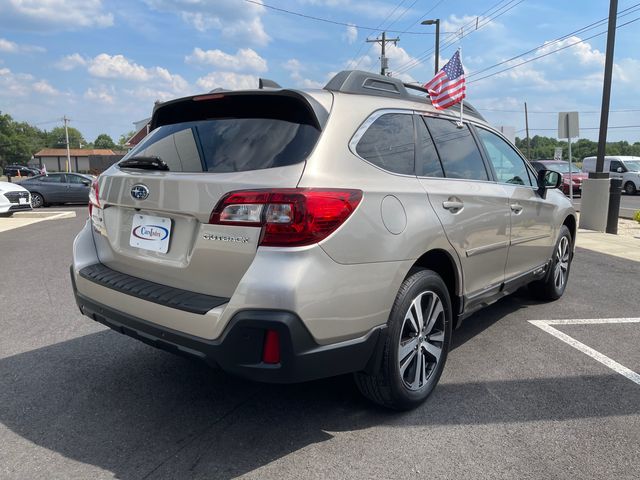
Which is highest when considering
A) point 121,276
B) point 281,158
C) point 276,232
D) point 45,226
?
point 281,158

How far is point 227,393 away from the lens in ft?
10.6

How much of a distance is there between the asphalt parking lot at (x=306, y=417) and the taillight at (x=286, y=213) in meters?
1.12

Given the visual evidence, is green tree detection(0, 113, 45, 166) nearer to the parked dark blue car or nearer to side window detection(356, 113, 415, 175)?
the parked dark blue car

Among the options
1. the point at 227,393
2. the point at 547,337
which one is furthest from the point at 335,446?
the point at 547,337

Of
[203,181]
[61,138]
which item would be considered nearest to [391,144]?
[203,181]

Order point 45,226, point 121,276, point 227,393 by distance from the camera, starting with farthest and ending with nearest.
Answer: point 45,226
point 227,393
point 121,276

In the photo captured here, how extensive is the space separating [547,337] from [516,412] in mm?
1566

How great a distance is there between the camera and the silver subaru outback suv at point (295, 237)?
7.66 ft

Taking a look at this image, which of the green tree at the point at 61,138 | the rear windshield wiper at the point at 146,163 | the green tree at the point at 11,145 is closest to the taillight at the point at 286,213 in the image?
the rear windshield wiper at the point at 146,163

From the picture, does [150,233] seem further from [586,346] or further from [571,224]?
[571,224]

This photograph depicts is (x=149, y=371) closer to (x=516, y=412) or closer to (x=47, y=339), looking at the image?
(x=47, y=339)

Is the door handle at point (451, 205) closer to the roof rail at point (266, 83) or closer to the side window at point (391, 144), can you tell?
the side window at point (391, 144)

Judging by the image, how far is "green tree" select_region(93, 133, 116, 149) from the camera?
18120 centimetres

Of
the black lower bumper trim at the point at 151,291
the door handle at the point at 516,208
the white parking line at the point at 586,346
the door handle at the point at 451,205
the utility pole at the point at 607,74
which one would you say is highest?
the utility pole at the point at 607,74
